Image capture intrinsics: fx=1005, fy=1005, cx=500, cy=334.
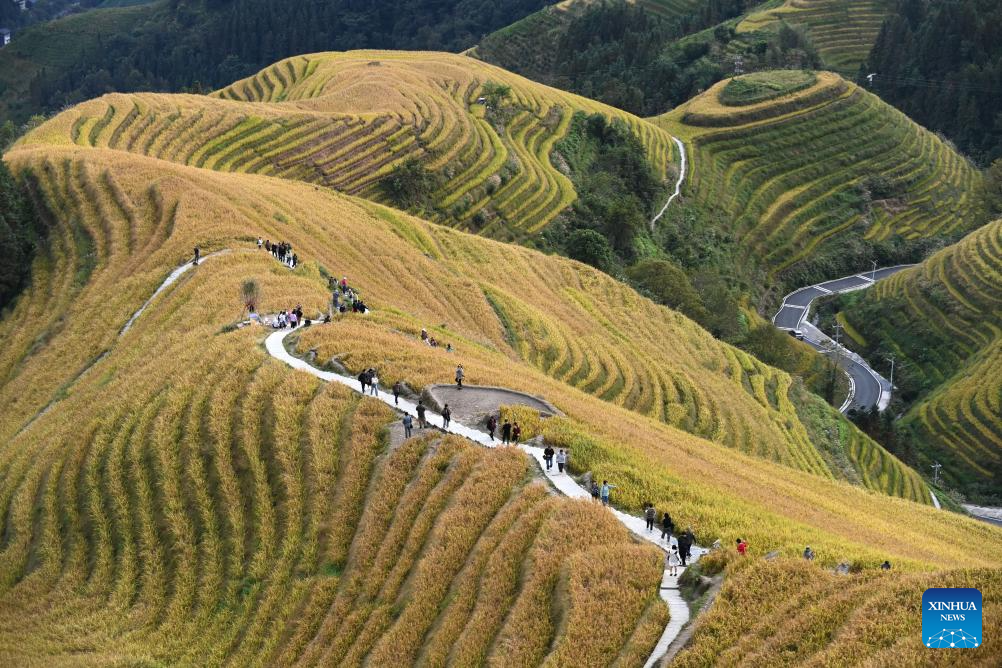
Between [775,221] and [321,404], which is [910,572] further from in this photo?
[775,221]

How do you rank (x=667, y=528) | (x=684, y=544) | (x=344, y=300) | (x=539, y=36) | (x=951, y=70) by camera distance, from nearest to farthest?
1. (x=684, y=544)
2. (x=667, y=528)
3. (x=344, y=300)
4. (x=951, y=70)
5. (x=539, y=36)

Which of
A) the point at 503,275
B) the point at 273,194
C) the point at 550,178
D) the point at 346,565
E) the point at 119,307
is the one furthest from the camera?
the point at 550,178

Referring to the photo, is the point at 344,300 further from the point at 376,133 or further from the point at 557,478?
the point at 376,133

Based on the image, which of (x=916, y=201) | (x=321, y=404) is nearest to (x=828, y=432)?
(x=321, y=404)

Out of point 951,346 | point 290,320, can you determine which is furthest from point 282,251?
point 951,346

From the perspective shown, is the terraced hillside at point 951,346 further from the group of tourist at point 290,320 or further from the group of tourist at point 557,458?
the group of tourist at point 557,458

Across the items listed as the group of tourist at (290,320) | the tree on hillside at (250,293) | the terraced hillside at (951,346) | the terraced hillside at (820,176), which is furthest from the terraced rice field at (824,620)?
the terraced hillside at (820,176)

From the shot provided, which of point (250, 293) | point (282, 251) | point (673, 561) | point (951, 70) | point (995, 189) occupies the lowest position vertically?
point (995, 189)
